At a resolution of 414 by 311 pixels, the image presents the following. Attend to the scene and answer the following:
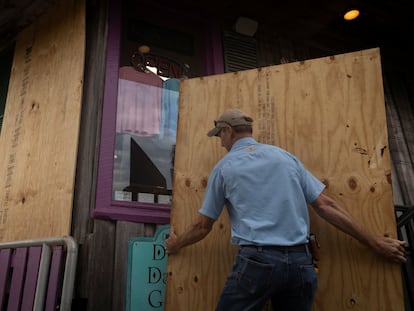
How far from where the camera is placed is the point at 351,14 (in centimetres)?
513

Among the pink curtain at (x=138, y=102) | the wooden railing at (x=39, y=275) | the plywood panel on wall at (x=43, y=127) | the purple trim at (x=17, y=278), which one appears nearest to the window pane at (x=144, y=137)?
the pink curtain at (x=138, y=102)

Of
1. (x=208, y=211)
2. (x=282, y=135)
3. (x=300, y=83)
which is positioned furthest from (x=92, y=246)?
Answer: (x=300, y=83)

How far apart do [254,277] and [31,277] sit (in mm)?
2106

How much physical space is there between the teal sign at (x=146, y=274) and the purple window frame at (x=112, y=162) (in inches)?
9.0

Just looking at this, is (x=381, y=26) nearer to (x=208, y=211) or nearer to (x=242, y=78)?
(x=242, y=78)

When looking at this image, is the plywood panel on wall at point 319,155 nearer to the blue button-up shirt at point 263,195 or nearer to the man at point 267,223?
the man at point 267,223

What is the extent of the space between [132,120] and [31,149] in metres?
1.10

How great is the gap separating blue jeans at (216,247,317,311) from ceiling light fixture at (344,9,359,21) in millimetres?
4026

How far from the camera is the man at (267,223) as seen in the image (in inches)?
78.4

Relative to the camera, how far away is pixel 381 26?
5.41 m

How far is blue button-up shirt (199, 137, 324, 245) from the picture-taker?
6.86ft

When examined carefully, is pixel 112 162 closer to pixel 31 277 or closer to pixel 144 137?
pixel 144 137

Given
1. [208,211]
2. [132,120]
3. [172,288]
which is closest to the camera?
[208,211]

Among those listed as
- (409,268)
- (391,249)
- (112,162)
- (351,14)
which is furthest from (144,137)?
(351,14)
